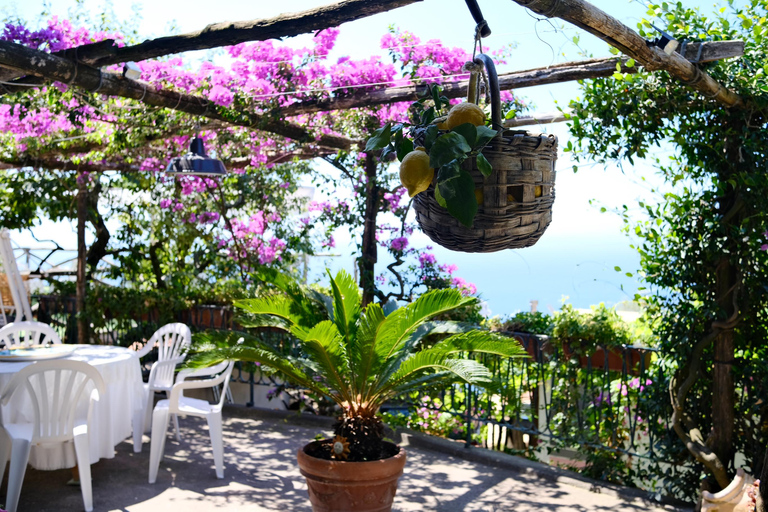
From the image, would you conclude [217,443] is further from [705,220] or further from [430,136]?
[430,136]

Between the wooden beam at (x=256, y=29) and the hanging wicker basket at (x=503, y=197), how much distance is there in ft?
3.47

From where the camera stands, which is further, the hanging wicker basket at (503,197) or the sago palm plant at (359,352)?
the sago palm plant at (359,352)

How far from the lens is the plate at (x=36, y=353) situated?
415 cm

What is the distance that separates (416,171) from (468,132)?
102mm

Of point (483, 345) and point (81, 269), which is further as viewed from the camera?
point (81, 269)

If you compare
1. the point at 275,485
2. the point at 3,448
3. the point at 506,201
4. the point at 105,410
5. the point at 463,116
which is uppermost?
the point at 463,116

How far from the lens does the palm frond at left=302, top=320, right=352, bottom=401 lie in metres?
3.19

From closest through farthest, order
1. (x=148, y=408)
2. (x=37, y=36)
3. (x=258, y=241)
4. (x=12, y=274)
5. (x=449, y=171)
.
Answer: (x=449, y=171), (x=37, y=36), (x=148, y=408), (x=12, y=274), (x=258, y=241)

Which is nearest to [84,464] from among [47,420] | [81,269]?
[47,420]

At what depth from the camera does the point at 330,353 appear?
335 centimetres

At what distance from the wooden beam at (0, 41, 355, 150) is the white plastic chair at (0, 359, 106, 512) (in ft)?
4.84

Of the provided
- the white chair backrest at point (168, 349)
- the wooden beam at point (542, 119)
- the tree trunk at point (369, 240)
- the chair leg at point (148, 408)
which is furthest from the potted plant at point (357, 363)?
the tree trunk at point (369, 240)

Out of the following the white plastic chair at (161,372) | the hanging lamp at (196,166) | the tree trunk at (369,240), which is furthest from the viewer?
the tree trunk at (369,240)

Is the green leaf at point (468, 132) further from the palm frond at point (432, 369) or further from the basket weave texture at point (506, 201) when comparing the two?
the palm frond at point (432, 369)
